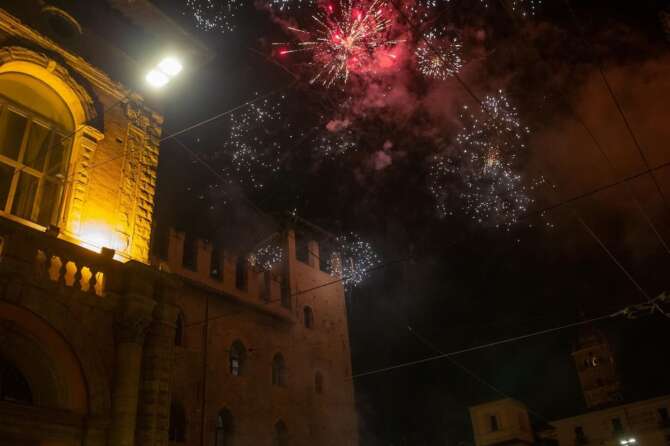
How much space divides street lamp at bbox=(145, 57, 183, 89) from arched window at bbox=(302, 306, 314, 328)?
68.8 ft

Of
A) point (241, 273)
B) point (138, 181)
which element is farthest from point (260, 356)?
point (138, 181)

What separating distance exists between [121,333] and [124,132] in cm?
441

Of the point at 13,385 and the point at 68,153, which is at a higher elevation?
the point at 68,153

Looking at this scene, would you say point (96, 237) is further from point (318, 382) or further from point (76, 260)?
point (318, 382)

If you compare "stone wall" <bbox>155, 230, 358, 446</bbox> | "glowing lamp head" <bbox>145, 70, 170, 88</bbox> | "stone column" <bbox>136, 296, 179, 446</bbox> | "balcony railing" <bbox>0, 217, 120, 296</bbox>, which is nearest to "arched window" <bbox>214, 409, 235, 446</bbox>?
"stone wall" <bbox>155, 230, 358, 446</bbox>

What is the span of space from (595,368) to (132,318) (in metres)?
52.3

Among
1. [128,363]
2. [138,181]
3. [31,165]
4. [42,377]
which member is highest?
[138,181]

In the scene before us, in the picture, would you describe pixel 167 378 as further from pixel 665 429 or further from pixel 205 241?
pixel 665 429

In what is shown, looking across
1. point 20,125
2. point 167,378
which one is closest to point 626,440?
point 167,378

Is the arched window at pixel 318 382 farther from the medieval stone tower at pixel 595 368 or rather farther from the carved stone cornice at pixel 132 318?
the medieval stone tower at pixel 595 368

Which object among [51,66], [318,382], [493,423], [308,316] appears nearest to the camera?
[51,66]

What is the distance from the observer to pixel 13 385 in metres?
9.40

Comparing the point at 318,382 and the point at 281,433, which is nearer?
the point at 281,433

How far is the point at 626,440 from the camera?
4309 centimetres
